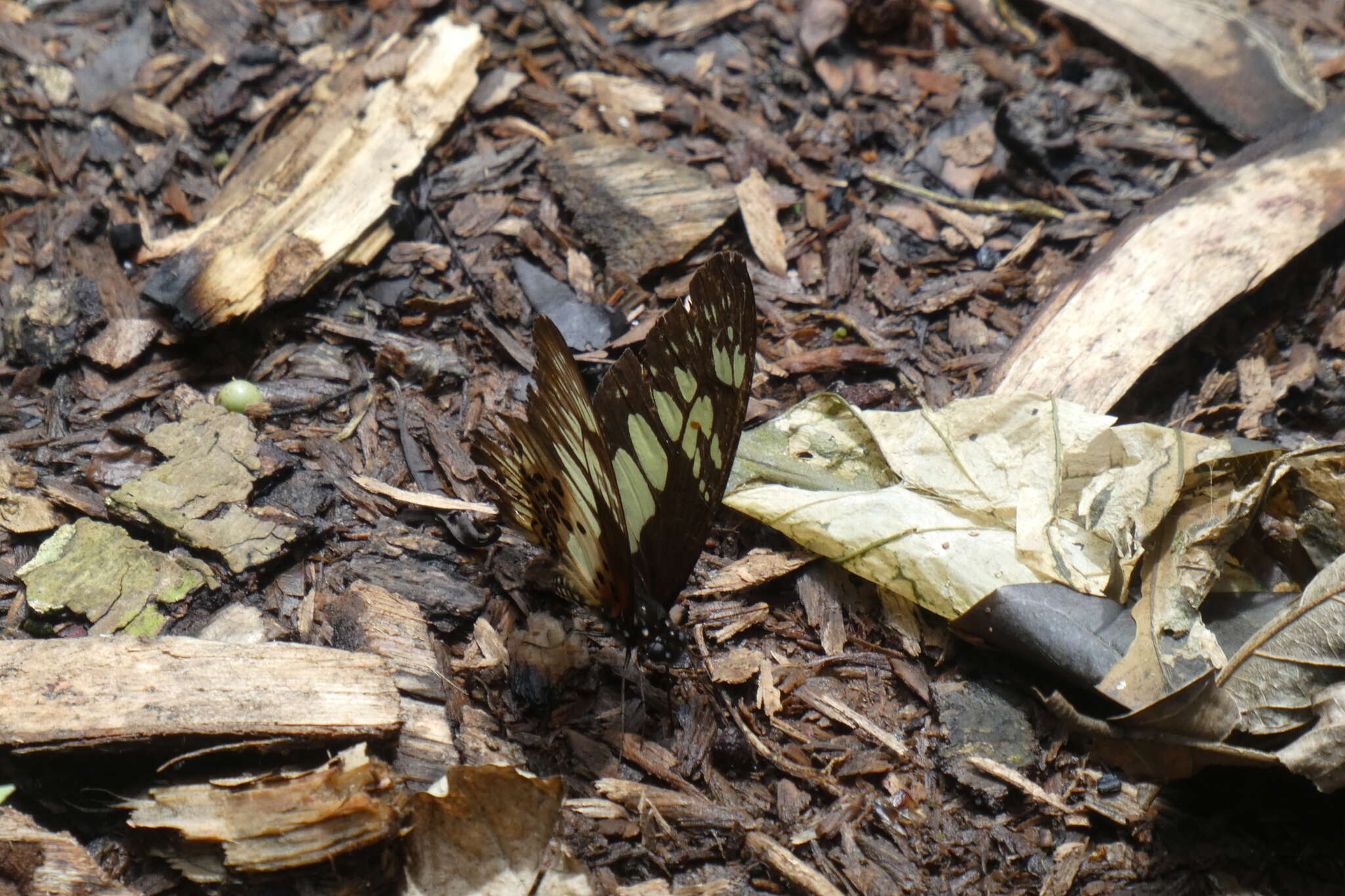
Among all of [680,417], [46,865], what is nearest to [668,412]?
[680,417]

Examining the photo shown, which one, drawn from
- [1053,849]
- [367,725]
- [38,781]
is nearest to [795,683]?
[1053,849]

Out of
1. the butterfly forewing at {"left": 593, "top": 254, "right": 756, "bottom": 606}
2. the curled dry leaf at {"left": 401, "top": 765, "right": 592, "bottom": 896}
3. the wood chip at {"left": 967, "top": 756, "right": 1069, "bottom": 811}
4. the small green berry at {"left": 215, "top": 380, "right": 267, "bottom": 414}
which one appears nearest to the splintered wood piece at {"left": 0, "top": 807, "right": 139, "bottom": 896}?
the curled dry leaf at {"left": 401, "top": 765, "right": 592, "bottom": 896}

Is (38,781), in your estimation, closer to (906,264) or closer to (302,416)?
(302,416)

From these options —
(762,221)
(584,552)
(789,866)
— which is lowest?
(789,866)

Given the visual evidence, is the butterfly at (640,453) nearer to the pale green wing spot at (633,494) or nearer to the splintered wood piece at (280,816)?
the pale green wing spot at (633,494)

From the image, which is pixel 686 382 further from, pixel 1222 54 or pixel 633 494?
pixel 1222 54
